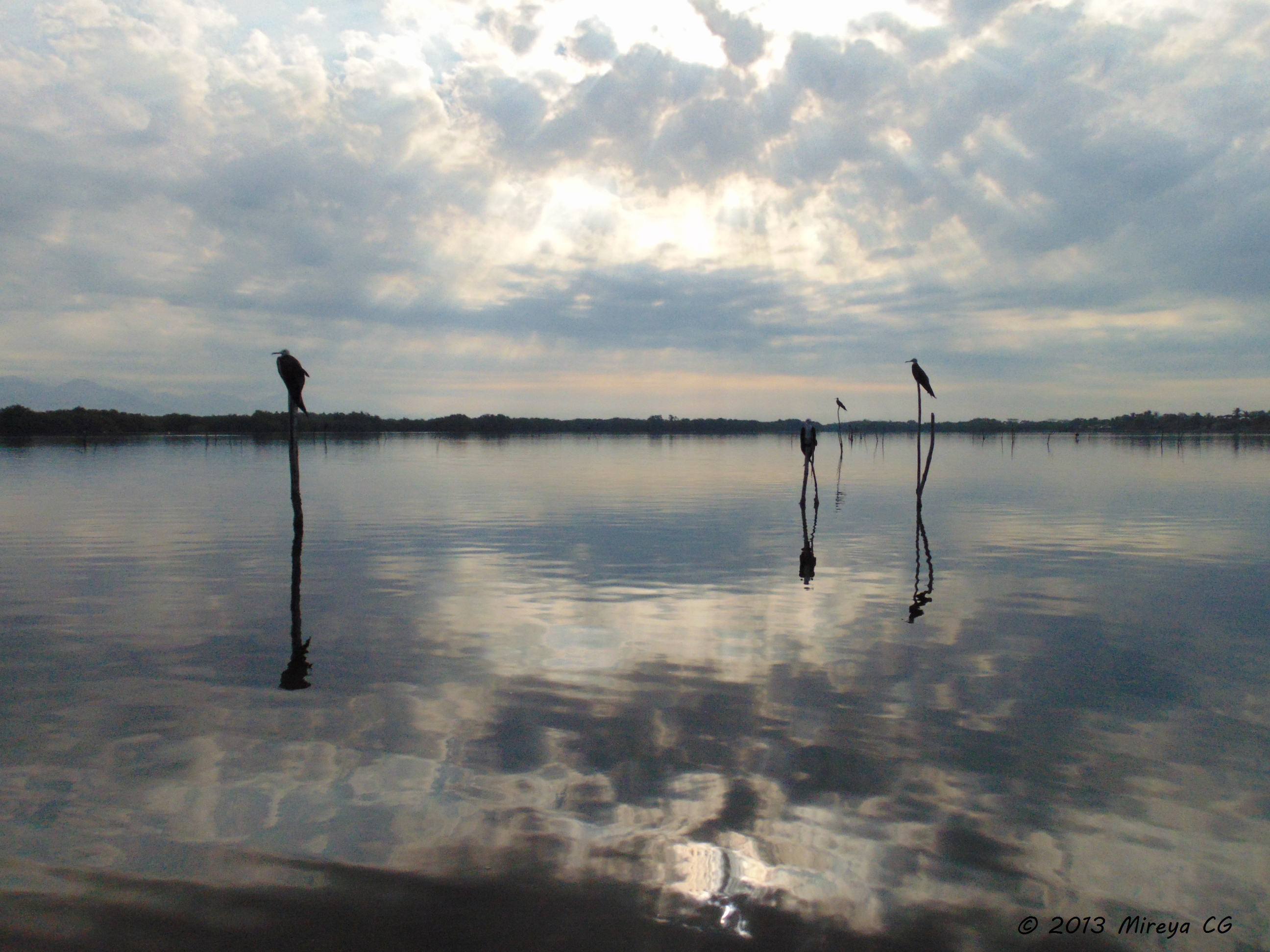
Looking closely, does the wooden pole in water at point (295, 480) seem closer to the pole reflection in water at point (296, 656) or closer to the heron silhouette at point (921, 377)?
the pole reflection in water at point (296, 656)

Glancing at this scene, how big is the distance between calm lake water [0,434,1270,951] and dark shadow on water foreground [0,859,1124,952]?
23 millimetres

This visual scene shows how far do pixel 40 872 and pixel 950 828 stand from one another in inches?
244

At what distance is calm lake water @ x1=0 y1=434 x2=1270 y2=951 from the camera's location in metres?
4.55

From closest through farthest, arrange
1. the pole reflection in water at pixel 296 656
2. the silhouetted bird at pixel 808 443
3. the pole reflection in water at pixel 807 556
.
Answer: the pole reflection in water at pixel 296 656
the pole reflection in water at pixel 807 556
the silhouetted bird at pixel 808 443

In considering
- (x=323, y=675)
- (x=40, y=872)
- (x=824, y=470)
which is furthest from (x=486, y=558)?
(x=824, y=470)

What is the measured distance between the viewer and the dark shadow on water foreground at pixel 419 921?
4.18 metres

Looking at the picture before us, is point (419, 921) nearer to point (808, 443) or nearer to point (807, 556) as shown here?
point (807, 556)

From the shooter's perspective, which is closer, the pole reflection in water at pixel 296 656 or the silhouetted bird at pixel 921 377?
the pole reflection in water at pixel 296 656

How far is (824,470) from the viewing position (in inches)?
2157

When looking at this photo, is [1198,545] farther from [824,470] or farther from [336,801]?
[824,470]

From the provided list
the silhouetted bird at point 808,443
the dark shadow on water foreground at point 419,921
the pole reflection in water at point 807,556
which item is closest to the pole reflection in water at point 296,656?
the dark shadow on water foreground at point 419,921

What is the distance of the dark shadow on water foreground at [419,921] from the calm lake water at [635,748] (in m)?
0.02

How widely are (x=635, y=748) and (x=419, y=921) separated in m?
2.80

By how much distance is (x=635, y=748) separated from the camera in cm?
686
